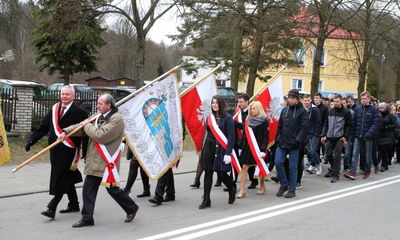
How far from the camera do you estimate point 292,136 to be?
7449 millimetres

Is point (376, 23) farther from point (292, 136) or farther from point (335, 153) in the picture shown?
point (292, 136)

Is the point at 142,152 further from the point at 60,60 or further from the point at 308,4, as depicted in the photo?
the point at 60,60

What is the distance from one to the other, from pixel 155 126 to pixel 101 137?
54.4 inches

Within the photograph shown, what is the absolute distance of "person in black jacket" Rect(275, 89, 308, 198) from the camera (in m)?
7.45

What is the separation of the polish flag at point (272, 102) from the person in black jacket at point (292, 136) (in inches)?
49.1

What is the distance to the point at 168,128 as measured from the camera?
6.72m

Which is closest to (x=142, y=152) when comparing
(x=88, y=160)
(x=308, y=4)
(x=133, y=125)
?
(x=133, y=125)

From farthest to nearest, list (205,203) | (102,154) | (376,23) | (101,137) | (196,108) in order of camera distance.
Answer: (376,23) < (196,108) < (205,203) < (102,154) < (101,137)

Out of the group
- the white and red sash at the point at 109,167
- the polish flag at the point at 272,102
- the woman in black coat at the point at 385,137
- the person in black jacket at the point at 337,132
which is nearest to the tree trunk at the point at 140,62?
the polish flag at the point at 272,102

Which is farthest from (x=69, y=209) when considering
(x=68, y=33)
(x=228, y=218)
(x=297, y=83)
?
(x=297, y=83)

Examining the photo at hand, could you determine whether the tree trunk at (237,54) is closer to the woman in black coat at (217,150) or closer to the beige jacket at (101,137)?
the woman in black coat at (217,150)

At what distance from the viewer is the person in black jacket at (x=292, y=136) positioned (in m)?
7.45

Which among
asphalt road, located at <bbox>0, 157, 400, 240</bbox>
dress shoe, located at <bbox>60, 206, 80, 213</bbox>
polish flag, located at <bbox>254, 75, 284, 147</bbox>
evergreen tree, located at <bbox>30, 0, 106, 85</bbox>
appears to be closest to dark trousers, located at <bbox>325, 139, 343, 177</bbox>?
asphalt road, located at <bbox>0, 157, 400, 240</bbox>

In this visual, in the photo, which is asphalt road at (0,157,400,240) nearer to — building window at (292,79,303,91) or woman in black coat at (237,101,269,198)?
woman in black coat at (237,101,269,198)
